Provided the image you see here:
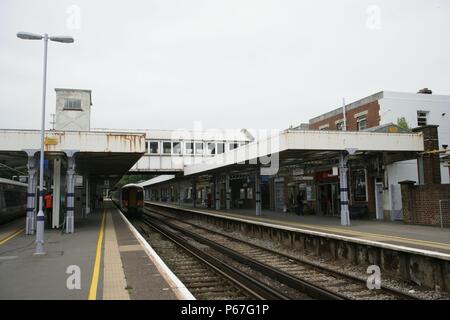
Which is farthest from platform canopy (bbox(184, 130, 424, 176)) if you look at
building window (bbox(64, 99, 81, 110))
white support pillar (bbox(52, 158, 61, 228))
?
building window (bbox(64, 99, 81, 110))

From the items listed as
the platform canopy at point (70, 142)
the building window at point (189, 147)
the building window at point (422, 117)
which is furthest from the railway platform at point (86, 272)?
the building window at point (189, 147)

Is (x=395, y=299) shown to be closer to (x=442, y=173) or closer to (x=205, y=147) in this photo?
(x=442, y=173)

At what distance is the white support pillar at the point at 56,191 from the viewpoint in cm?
1886

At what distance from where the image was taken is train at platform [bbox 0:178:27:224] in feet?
72.6

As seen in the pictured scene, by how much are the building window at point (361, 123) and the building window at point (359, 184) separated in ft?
10.1

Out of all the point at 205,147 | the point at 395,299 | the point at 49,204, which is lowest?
the point at 395,299

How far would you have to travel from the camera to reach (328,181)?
26.5 meters

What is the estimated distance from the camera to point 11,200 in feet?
80.7

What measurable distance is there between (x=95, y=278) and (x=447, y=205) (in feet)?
47.0

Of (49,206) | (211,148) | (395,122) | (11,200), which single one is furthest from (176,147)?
(395,122)

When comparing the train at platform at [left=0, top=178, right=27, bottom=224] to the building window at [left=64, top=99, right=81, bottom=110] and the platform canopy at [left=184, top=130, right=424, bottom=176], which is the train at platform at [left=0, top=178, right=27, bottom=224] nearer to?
the building window at [left=64, top=99, right=81, bottom=110]

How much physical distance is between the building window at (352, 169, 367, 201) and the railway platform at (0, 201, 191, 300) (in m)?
14.0

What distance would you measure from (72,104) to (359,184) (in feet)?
56.4
